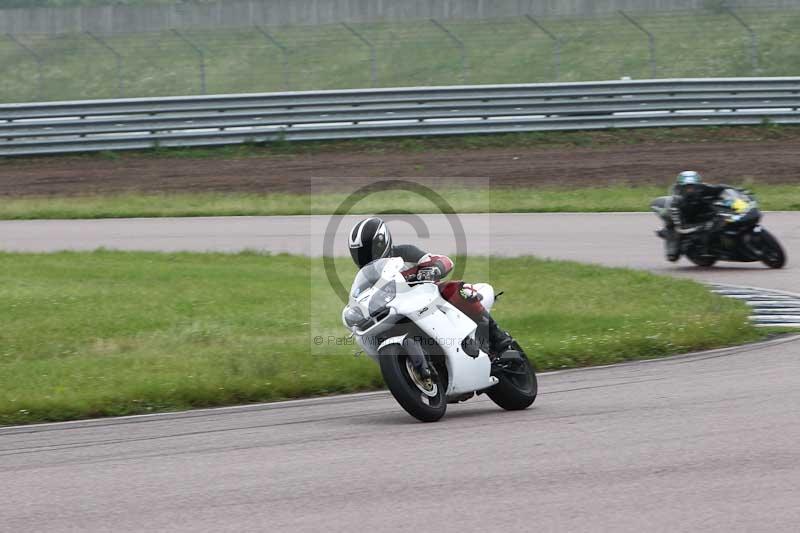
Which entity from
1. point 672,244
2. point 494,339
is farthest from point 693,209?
point 494,339

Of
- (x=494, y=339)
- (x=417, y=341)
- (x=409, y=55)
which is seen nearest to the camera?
(x=417, y=341)

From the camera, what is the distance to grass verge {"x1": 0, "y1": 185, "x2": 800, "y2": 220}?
2300cm

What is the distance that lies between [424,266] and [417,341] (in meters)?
0.52

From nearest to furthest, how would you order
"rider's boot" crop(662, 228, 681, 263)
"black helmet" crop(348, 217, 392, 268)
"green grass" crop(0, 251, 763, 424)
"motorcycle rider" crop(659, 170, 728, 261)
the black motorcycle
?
"black helmet" crop(348, 217, 392, 268) → "green grass" crop(0, 251, 763, 424) → the black motorcycle → "motorcycle rider" crop(659, 170, 728, 261) → "rider's boot" crop(662, 228, 681, 263)

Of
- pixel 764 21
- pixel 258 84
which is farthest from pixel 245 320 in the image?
pixel 764 21

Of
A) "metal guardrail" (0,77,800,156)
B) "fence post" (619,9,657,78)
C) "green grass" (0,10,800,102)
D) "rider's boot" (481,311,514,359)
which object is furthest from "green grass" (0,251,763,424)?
"green grass" (0,10,800,102)

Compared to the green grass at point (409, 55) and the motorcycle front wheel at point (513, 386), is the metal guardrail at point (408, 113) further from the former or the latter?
the motorcycle front wheel at point (513, 386)

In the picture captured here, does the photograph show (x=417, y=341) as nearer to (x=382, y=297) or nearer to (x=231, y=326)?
(x=382, y=297)

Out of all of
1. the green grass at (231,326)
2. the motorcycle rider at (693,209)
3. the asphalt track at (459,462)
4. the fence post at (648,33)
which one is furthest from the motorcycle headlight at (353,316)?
the fence post at (648,33)

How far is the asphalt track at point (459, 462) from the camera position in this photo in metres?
6.04

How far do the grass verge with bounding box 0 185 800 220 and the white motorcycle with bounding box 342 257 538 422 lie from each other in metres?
14.2

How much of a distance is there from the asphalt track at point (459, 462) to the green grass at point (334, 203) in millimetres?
12276

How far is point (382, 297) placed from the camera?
8.36m

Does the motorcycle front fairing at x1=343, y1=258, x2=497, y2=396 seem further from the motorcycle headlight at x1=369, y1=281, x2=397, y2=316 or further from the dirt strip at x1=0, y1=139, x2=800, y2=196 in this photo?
the dirt strip at x1=0, y1=139, x2=800, y2=196
